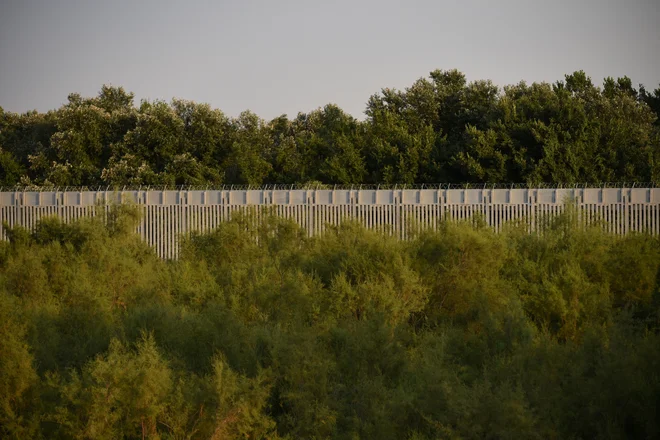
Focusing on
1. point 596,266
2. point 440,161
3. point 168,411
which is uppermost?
point 440,161

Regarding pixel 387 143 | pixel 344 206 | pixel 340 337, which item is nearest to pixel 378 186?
pixel 344 206

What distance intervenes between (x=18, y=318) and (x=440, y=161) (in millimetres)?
30459

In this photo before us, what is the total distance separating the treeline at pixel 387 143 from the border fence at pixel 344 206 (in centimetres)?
834

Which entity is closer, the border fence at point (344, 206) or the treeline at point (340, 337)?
the treeline at point (340, 337)

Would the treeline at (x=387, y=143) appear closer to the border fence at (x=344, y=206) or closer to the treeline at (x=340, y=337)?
the border fence at (x=344, y=206)

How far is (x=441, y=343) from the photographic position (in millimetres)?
20031

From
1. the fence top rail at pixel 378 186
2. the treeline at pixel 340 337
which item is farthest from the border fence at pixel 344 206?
the treeline at pixel 340 337

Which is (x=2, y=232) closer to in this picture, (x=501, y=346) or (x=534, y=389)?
(x=501, y=346)

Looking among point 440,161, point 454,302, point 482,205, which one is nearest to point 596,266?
point 454,302

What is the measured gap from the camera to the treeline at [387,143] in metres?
46.0

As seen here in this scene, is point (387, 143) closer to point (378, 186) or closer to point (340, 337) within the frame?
point (378, 186)

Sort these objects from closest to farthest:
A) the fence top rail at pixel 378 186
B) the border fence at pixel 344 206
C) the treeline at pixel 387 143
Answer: the border fence at pixel 344 206
the fence top rail at pixel 378 186
the treeline at pixel 387 143

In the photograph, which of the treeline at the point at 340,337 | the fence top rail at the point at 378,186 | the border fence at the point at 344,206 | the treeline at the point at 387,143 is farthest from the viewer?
the treeline at the point at 387,143

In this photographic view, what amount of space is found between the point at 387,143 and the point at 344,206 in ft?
39.6
